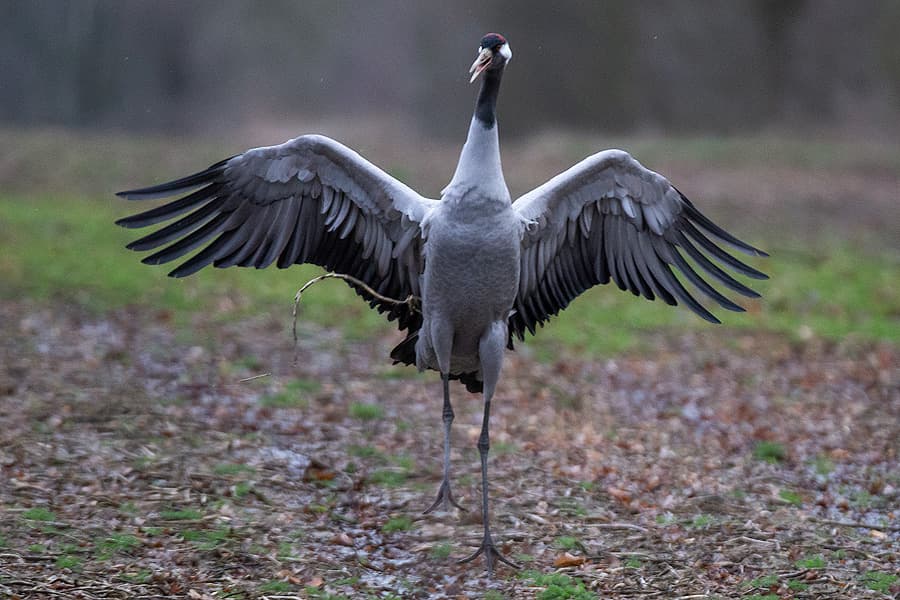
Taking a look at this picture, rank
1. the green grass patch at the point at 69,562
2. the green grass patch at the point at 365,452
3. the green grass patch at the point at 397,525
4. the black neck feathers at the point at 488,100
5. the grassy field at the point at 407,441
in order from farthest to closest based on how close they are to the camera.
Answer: the green grass patch at the point at 365,452, the green grass patch at the point at 397,525, the black neck feathers at the point at 488,100, the grassy field at the point at 407,441, the green grass patch at the point at 69,562

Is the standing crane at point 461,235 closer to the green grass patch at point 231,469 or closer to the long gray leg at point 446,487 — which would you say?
the long gray leg at point 446,487

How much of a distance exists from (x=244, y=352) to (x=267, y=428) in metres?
1.72

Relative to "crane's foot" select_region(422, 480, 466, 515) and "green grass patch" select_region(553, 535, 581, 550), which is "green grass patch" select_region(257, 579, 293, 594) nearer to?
"crane's foot" select_region(422, 480, 466, 515)

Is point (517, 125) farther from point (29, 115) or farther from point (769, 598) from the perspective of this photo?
point (769, 598)

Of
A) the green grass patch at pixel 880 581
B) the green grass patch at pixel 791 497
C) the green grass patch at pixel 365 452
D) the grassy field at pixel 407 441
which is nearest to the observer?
the green grass patch at pixel 880 581

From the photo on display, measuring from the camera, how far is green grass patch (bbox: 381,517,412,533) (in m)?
5.36

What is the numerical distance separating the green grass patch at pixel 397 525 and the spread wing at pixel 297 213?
1225 millimetres

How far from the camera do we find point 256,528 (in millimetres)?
5094

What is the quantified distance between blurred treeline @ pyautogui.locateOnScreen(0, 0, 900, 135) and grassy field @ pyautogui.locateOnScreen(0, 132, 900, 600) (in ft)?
25.7

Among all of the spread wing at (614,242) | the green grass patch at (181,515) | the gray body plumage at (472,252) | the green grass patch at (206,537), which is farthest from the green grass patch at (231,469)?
the spread wing at (614,242)

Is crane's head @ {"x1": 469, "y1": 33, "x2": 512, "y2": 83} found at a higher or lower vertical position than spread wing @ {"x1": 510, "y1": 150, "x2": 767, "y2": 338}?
higher

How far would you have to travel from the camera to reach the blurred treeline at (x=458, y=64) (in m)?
19.2

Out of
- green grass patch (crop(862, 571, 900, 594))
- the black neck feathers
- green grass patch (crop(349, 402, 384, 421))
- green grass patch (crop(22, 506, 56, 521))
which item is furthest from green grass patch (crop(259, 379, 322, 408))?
green grass patch (crop(862, 571, 900, 594))

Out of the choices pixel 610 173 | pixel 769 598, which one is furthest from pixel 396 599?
pixel 610 173
